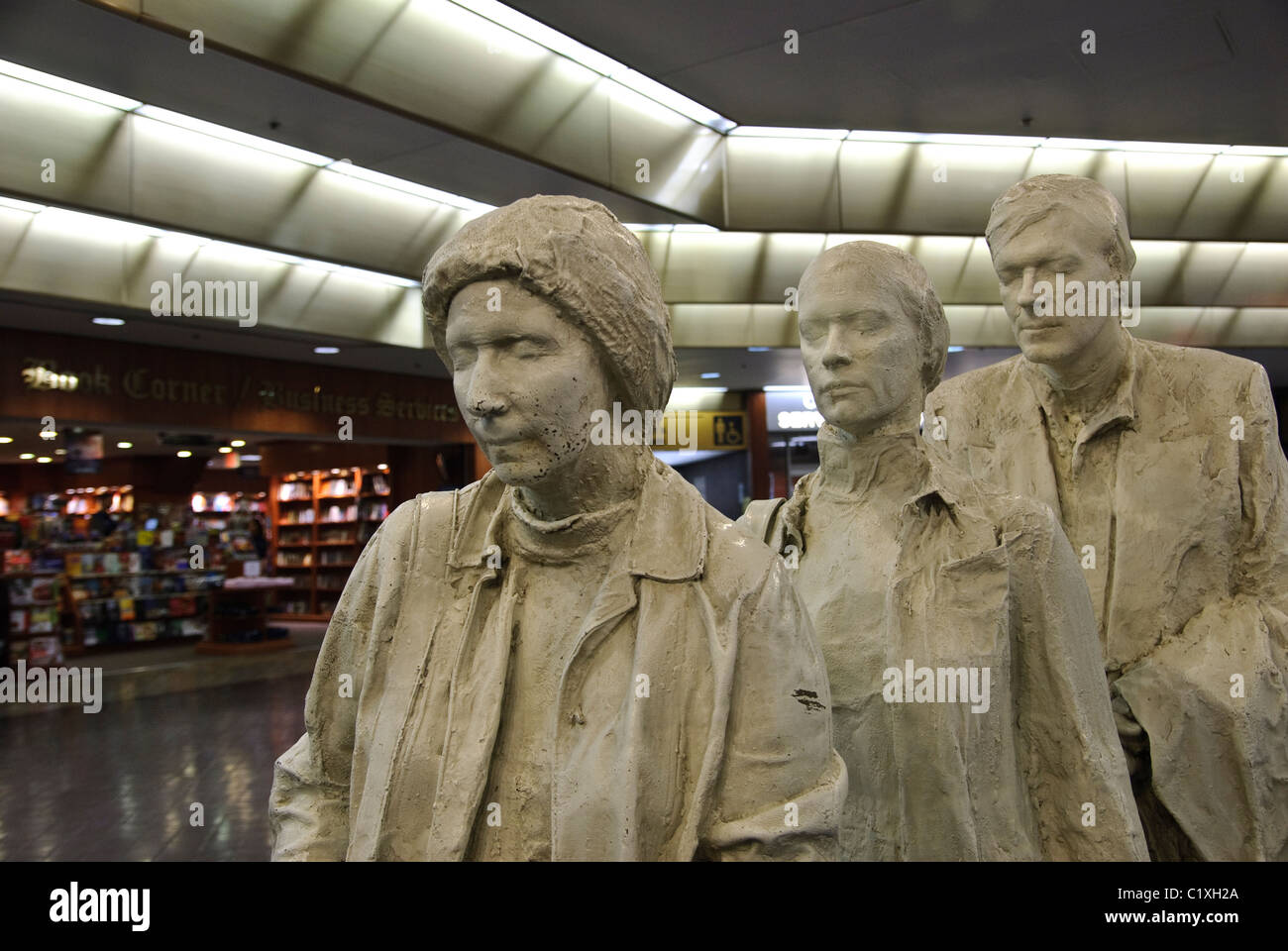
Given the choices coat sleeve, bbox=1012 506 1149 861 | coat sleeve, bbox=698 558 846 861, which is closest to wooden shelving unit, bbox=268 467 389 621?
coat sleeve, bbox=1012 506 1149 861

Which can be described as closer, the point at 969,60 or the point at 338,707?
the point at 338,707

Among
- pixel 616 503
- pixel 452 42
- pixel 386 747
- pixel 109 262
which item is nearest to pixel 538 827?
pixel 386 747

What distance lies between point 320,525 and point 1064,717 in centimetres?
1034

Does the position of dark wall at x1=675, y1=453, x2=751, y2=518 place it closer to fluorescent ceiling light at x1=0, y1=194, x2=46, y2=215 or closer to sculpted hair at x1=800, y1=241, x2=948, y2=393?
fluorescent ceiling light at x1=0, y1=194, x2=46, y2=215

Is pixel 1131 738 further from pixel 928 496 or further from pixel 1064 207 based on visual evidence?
pixel 1064 207

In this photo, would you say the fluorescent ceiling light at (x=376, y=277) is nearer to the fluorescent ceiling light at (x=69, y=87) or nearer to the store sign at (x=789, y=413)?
the fluorescent ceiling light at (x=69, y=87)

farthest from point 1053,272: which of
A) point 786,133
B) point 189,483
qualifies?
point 189,483

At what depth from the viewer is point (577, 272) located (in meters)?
1.60

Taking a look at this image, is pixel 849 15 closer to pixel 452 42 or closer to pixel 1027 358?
pixel 452 42

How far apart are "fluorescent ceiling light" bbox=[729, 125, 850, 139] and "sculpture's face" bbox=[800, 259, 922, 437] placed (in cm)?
448

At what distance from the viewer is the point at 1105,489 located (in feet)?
9.89

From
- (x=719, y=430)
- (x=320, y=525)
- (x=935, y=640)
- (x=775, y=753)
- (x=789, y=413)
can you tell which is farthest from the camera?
(x=789, y=413)

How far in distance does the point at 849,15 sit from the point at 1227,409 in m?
2.84

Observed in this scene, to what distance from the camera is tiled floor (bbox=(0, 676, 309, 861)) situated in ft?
18.9
